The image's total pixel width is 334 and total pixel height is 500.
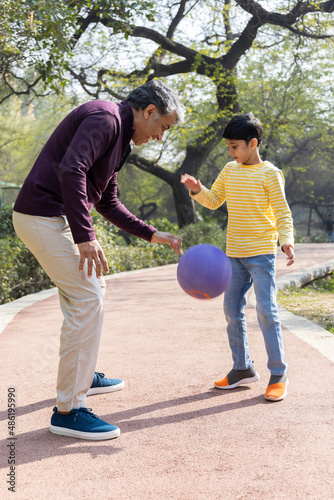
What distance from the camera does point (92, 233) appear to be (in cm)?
286

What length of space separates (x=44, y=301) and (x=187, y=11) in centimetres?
1255

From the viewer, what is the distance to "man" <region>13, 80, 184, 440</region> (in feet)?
9.57

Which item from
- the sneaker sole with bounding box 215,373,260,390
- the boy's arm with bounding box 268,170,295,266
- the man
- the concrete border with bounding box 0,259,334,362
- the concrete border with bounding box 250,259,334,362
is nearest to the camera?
the man

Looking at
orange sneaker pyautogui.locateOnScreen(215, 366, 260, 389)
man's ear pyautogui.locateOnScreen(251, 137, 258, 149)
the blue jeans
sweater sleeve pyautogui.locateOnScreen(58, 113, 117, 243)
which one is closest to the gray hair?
sweater sleeve pyautogui.locateOnScreen(58, 113, 117, 243)

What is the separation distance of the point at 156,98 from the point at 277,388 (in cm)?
206

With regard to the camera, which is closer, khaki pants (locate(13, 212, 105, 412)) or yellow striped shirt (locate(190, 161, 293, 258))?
khaki pants (locate(13, 212, 105, 412))

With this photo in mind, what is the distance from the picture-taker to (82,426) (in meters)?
3.10

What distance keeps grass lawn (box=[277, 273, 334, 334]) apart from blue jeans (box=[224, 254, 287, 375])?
2221 mm

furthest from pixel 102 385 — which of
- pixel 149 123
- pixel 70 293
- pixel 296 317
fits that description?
pixel 296 317

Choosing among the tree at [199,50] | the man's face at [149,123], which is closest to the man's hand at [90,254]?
the man's face at [149,123]

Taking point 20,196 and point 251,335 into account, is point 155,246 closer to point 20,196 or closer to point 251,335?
point 251,335

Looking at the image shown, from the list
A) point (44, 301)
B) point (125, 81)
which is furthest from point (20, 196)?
point (125, 81)

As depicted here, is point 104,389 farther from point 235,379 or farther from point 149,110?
point 149,110

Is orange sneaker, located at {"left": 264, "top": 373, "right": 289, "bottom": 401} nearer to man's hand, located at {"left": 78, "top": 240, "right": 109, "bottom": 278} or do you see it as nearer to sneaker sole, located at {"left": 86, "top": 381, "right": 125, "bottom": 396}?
sneaker sole, located at {"left": 86, "top": 381, "right": 125, "bottom": 396}
